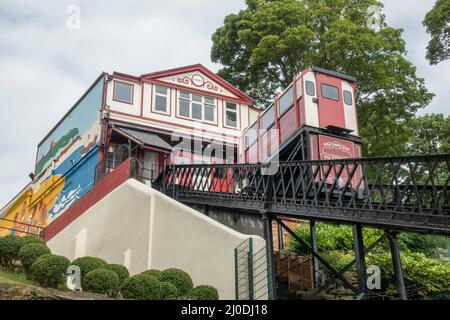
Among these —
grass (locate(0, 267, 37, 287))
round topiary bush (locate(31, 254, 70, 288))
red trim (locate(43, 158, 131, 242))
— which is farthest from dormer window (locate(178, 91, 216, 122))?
round topiary bush (locate(31, 254, 70, 288))

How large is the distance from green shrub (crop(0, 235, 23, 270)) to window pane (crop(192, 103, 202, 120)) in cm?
1221

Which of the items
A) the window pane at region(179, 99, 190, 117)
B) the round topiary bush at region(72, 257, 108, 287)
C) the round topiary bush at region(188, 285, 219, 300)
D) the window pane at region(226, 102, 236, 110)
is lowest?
the round topiary bush at region(188, 285, 219, 300)

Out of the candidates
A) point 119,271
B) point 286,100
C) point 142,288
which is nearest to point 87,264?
point 119,271

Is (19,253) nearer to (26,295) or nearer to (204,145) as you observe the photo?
(26,295)

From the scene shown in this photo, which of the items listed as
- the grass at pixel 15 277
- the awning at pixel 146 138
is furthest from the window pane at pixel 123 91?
the grass at pixel 15 277

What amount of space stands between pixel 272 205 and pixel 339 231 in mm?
6139

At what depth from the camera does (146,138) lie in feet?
72.5

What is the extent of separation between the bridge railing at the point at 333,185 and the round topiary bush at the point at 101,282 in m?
4.28

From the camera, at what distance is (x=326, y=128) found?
1712cm

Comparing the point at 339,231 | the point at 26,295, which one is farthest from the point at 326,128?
the point at 26,295

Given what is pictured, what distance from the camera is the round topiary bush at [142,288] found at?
11.4 meters

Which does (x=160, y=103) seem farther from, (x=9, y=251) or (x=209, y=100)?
(x=9, y=251)

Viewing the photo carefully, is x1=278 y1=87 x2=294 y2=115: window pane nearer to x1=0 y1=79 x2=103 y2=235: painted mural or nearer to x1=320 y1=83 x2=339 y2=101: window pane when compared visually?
x1=320 y1=83 x2=339 y2=101: window pane

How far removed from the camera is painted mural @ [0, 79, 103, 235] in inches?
923
